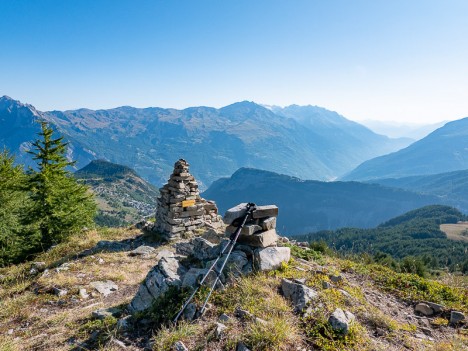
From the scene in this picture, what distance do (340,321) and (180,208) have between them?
1333 cm

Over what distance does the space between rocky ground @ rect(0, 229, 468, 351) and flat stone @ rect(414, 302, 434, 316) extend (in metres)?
0.05

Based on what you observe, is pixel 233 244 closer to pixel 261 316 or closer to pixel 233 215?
pixel 233 215

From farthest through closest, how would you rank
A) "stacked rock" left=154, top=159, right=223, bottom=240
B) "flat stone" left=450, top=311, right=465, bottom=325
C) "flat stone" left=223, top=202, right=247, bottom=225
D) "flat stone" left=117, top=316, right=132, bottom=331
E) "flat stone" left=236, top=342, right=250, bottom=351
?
"stacked rock" left=154, top=159, right=223, bottom=240, "flat stone" left=223, top=202, right=247, bottom=225, "flat stone" left=450, top=311, right=465, bottom=325, "flat stone" left=117, top=316, right=132, bottom=331, "flat stone" left=236, top=342, right=250, bottom=351

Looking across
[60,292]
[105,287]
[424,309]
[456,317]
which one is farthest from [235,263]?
[60,292]

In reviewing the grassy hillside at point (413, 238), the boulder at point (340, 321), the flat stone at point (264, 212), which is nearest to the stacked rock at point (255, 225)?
the flat stone at point (264, 212)

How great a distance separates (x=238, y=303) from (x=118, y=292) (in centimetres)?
574

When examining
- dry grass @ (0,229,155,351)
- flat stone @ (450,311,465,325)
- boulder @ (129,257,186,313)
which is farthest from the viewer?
boulder @ (129,257,186,313)

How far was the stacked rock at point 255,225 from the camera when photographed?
7.80 metres

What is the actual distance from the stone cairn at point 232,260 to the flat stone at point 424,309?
348 centimetres

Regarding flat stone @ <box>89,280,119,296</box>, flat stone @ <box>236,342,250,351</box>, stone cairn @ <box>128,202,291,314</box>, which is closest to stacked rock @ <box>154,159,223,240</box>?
flat stone @ <box>89,280,119,296</box>

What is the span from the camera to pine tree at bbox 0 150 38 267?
685 inches

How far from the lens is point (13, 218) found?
1833 cm

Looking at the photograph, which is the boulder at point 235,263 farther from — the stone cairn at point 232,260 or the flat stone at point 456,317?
the flat stone at point 456,317

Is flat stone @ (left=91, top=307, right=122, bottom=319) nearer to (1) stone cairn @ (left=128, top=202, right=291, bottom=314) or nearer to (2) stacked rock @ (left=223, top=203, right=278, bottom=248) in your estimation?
(1) stone cairn @ (left=128, top=202, right=291, bottom=314)
